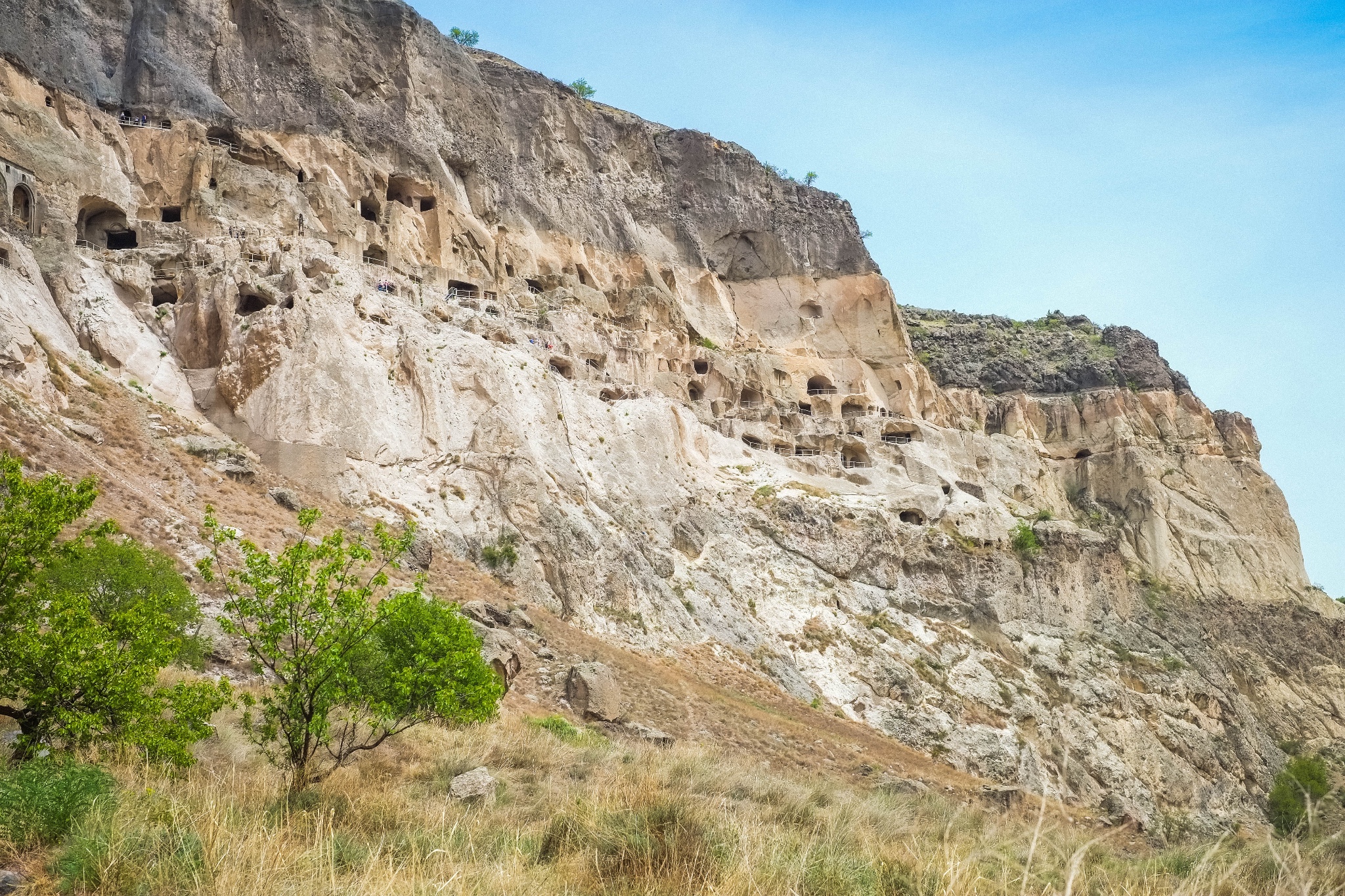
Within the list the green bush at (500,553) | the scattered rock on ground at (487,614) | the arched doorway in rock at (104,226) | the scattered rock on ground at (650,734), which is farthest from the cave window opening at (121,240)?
the scattered rock on ground at (650,734)

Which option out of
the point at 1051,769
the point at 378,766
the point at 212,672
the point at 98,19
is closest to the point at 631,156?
the point at 98,19

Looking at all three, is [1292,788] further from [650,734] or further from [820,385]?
[820,385]

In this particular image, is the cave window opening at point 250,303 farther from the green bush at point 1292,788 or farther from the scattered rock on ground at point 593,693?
the green bush at point 1292,788

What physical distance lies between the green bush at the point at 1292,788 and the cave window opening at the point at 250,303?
37.3 m

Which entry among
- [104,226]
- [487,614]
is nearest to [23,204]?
[104,226]

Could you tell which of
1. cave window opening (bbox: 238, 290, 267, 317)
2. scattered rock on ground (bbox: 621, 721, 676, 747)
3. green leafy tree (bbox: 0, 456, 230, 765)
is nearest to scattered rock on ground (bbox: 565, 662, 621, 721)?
scattered rock on ground (bbox: 621, 721, 676, 747)

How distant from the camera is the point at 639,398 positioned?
127 ft

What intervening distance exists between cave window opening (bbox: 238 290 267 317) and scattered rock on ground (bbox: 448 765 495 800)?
81.2 ft

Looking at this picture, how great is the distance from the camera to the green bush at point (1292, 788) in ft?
107

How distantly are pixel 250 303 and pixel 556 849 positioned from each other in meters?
29.9

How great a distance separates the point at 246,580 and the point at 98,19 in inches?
1610

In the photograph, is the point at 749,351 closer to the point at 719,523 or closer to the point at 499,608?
the point at 719,523

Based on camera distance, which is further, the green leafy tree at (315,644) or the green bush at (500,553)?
the green bush at (500,553)

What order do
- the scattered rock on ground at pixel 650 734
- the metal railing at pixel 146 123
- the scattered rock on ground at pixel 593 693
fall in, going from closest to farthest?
the scattered rock on ground at pixel 650 734 → the scattered rock on ground at pixel 593 693 → the metal railing at pixel 146 123
